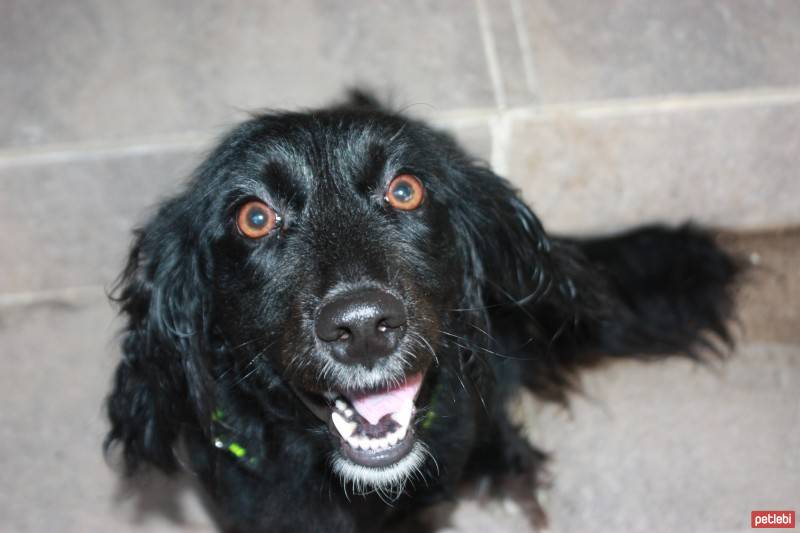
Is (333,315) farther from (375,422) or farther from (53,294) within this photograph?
(53,294)

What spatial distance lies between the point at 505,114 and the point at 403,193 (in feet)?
3.23

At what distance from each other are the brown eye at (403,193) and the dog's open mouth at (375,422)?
381 millimetres

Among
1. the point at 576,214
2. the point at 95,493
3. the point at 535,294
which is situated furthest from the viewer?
the point at 576,214

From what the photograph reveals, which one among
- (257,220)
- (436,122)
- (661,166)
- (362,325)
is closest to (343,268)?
(362,325)

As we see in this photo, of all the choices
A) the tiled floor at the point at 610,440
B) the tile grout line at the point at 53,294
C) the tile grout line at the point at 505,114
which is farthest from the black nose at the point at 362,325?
the tile grout line at the point at 53,294

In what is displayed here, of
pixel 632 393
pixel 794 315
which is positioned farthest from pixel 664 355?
pixel 794 315

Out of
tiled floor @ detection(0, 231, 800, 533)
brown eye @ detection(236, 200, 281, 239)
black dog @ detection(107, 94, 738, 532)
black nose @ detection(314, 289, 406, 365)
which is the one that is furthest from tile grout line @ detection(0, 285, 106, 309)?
black nose @ detection(314, 289, 406, 365)

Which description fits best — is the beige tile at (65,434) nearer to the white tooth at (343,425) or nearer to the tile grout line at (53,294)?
the tile grout line at (53,294)

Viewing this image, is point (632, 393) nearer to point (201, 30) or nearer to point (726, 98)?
point (726, 98)

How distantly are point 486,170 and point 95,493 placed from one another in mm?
1517

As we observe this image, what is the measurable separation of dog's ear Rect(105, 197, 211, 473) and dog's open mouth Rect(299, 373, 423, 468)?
382 mm

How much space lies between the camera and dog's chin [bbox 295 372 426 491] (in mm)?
1700

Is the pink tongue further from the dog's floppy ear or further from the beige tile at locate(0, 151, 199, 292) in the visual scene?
the beige tile at locate(0, 151, 199, 292)

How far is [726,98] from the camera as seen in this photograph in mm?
2758
